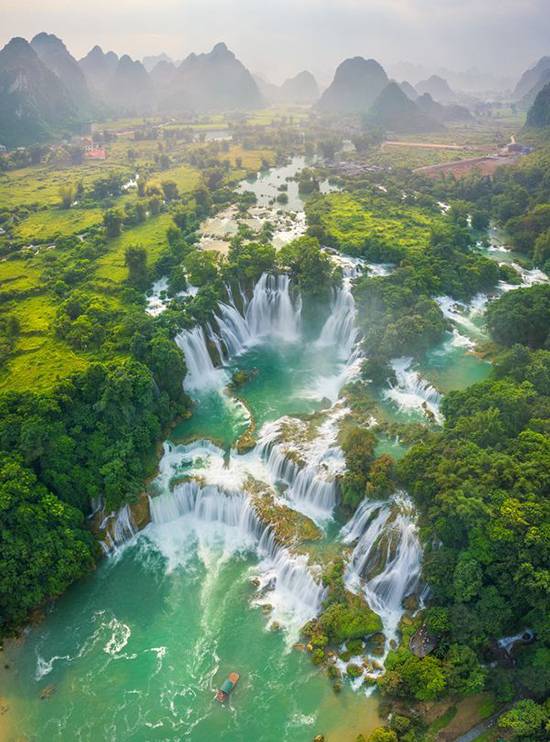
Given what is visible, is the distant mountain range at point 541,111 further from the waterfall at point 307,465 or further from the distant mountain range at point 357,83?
the waterfall at point 307,465

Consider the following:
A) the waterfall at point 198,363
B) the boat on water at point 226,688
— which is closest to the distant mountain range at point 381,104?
the waterfall at point 198,363

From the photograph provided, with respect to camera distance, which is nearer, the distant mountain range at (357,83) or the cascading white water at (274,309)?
the cascading white water at (274,309)

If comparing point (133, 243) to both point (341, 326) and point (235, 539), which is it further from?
point (235, 539)

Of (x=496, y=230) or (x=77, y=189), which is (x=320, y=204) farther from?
(x=77, y=189)

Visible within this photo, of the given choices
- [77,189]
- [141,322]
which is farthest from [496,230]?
[77,189]

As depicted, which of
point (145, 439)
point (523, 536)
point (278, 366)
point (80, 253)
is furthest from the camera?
point (80, 253)
